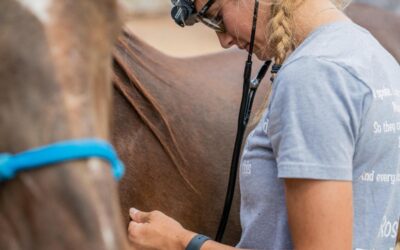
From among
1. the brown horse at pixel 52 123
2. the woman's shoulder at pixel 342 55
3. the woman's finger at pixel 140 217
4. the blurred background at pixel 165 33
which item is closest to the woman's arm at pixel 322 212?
the woman's shoulder at pixel 342 55

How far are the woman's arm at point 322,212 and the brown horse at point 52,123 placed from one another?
1.96 ft

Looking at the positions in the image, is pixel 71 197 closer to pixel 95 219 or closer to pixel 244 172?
pixel 95 219

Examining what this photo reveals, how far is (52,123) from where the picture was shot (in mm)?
1262

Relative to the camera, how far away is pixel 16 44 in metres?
1.28

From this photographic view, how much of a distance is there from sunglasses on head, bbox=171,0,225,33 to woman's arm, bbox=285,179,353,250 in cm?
52

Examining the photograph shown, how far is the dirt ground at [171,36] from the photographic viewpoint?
8555mm

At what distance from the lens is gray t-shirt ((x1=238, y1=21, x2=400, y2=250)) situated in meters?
1.79

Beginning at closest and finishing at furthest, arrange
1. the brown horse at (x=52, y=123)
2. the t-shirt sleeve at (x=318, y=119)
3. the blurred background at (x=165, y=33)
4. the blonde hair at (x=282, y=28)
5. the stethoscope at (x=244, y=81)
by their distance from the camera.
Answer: the brown horse at (x=52, y=123), the t-shirt sleeve at (x=318, y=119), the blonde hair at (x=282, y=28), the stethoscope at (x=244, y=81), the blurred background at (x=165, y=33)

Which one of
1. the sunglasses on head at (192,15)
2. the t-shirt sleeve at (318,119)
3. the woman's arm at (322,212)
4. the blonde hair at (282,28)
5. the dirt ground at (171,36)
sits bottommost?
the dirt ground at (171,36)

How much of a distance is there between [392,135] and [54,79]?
0.89 meters

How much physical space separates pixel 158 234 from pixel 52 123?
837mm

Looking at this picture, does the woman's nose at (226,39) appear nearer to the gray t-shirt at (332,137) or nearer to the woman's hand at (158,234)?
the gray t-shirt at (332,137)

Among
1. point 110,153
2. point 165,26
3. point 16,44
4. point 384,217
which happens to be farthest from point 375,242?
point 165,26

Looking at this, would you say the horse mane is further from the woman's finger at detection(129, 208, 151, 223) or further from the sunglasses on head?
the woman's finger at detection(129, 208, 151, 223)
